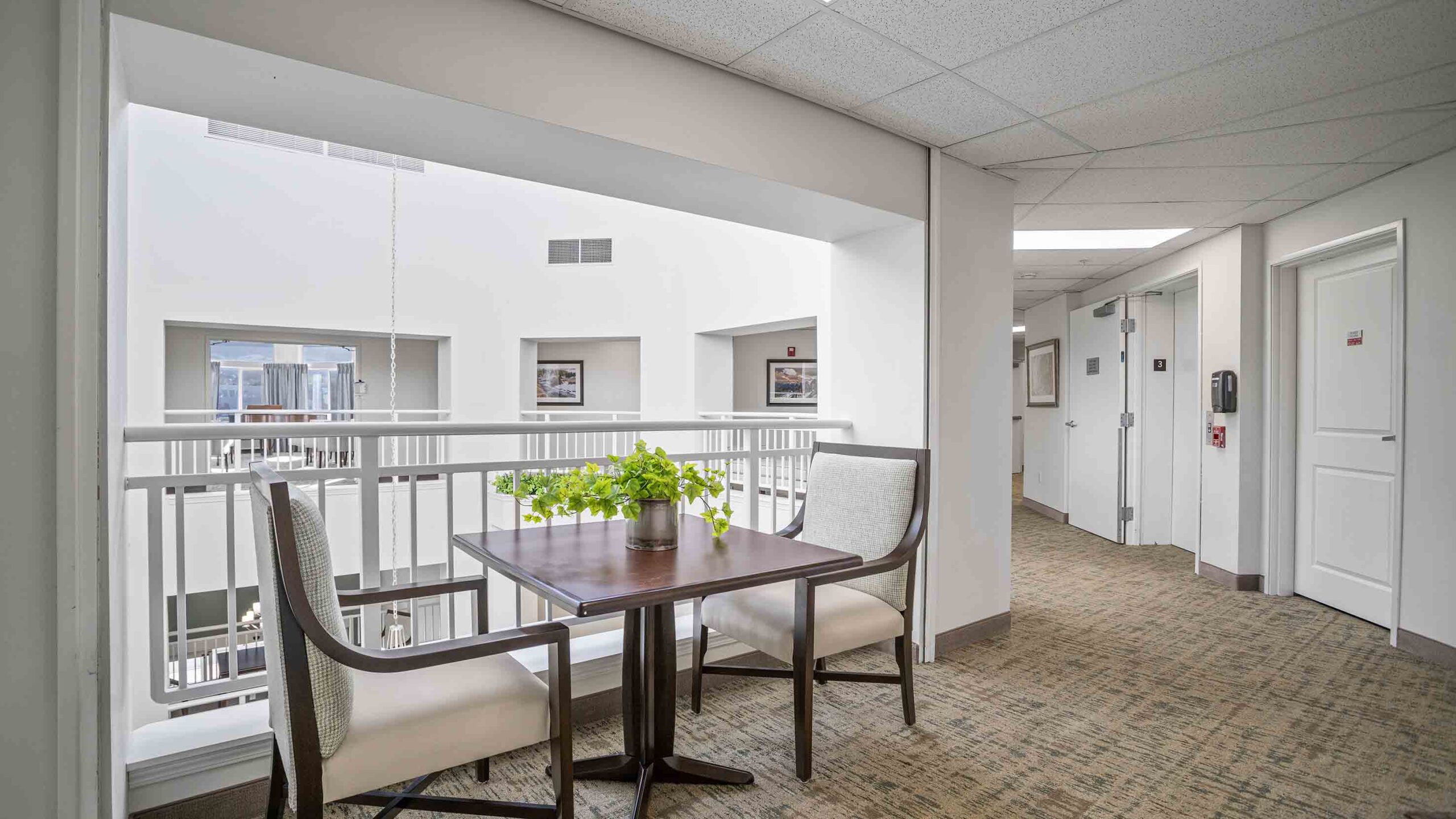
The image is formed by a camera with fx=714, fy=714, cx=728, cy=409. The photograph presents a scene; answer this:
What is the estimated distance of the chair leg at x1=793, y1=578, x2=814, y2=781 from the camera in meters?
2.23

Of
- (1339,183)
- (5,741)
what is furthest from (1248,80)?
(5,741)

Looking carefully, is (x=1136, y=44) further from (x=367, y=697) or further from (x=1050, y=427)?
(x=1050, y=427)

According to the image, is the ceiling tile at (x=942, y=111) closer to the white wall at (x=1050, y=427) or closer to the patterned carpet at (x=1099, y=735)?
the patterned carpet at (x=1099, y=735)

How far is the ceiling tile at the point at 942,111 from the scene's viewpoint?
106 inches

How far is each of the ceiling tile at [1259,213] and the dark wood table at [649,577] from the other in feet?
12.2

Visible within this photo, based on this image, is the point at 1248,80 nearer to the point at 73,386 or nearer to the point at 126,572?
the point at 73,386

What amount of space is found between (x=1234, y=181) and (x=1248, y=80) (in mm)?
1369

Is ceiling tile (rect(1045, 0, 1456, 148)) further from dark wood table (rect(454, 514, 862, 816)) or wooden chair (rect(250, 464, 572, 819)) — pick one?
wooden chair (rect(250, 464, 572, 819))

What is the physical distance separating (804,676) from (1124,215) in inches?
144

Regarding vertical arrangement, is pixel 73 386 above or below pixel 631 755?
above

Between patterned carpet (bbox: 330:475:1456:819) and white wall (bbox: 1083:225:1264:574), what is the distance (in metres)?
0.83

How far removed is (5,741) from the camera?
1.36 metres

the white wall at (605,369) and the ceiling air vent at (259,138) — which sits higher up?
the ceiling air vent at (259,138)

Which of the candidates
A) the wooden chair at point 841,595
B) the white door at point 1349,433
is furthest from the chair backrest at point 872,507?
the white door at point 1349,433
